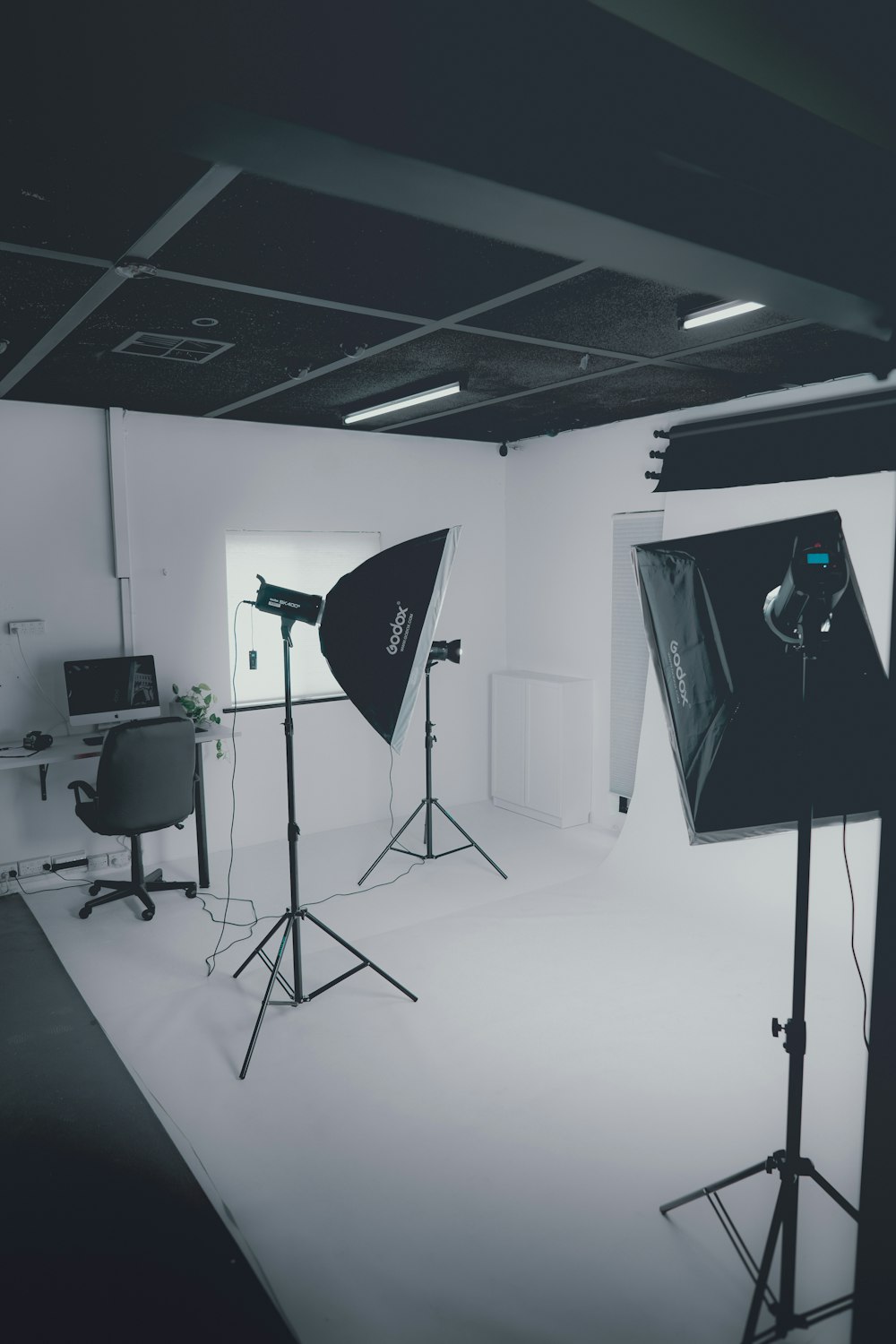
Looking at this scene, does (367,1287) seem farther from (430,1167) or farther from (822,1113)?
(822,1113)

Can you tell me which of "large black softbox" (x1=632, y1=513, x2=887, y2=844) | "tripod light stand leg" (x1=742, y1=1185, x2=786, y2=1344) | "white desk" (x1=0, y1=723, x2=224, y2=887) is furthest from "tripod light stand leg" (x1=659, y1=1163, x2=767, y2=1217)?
"white desk" (x1=0, y1=723, x2=224, y2=887)

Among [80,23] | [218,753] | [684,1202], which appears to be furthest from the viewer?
[218,753]

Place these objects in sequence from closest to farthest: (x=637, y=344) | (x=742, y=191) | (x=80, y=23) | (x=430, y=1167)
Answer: (x=80, y=23) → (x=742, y=191) → (x=430, y=1167) → (x=637, y=344)

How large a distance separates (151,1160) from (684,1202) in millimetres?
1580

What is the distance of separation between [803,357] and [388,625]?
2482mm

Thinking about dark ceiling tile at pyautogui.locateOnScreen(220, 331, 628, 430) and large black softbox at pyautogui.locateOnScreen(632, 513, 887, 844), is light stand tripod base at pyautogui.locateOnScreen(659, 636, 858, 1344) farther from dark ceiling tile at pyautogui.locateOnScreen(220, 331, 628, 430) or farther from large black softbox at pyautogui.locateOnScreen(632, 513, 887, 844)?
dark ceiling tile at pyautogui.locateOnScreen(220, 331, 628, 430)

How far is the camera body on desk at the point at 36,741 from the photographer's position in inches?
178

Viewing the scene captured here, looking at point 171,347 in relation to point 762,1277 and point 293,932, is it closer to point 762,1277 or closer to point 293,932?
point 293,932

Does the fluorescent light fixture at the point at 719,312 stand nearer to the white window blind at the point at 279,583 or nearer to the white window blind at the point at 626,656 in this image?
the white window blind at the point at 626,656

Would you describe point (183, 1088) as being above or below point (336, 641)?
below

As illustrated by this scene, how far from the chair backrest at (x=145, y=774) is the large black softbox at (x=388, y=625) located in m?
1.71

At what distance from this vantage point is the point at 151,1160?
261 cm

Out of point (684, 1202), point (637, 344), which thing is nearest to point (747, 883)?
point (684, 1202)

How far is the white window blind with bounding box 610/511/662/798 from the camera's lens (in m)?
5.54
